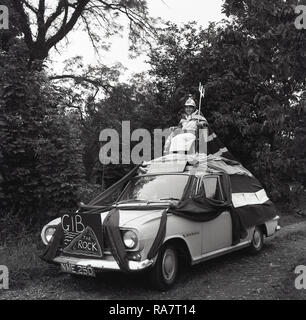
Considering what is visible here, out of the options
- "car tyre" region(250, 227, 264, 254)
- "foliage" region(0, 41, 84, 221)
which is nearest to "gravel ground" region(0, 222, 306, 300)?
"car tyre" region(250, 227, 264, 254)

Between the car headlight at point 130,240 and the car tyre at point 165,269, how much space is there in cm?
46

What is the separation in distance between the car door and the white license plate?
6.32ft

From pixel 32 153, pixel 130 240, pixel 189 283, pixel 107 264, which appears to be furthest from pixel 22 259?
pixel 32 153

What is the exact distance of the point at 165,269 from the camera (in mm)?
6035

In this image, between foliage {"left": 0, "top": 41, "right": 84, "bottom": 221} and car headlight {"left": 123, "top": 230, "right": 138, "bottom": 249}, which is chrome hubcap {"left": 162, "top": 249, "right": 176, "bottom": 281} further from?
foliage {"left": 0, "top": 41, "right": 84, "bottom": 221}

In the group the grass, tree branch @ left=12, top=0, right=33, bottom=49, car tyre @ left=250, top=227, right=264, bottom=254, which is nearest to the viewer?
the grass

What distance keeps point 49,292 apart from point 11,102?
5.05m

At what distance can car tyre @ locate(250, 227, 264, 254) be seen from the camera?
8.41m

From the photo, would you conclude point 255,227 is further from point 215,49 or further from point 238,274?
point 215,49

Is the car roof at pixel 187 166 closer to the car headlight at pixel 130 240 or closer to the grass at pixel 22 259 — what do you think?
the car headlight at pixel 130 240

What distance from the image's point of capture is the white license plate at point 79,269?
5680mm

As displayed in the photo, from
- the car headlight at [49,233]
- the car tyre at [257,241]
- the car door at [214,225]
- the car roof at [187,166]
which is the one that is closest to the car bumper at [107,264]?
the car headlight at [49,233]

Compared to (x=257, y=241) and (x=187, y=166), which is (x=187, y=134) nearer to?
(x=187, y=166)

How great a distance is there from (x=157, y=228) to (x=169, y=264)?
61 cm
